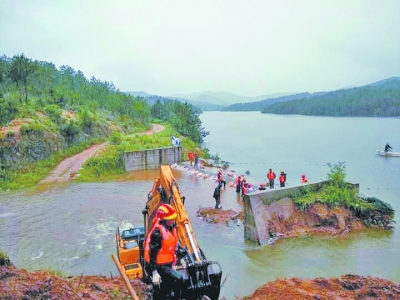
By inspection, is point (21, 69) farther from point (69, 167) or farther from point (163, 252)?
point (163, 252)

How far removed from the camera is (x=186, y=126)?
51062 millimetres

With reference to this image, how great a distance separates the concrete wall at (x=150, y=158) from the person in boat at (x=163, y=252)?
24.2 metres

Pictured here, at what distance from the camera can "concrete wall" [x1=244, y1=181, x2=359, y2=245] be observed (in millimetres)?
13492

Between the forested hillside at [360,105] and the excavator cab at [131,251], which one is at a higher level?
the forested hillside at [360,105]

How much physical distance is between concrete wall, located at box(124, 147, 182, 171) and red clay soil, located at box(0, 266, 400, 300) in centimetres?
2019

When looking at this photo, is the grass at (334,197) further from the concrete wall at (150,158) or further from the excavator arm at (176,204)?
the concrete wall at (150,158)

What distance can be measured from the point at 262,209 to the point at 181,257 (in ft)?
27.3

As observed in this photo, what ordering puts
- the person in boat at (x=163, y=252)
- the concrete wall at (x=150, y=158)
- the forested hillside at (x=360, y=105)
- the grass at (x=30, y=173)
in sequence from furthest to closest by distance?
the forested hillside at (x=360, y=105) < the concrete wall at (x=150, y=158) < the grass at (x=30, y=173) < the person in boat at (x=163, y=252)

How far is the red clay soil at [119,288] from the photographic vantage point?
6.89 metres

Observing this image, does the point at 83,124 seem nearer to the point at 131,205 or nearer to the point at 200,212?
the point at 131,205

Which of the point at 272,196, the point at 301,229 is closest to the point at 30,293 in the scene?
the point at 272,196

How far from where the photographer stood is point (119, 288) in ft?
26.9

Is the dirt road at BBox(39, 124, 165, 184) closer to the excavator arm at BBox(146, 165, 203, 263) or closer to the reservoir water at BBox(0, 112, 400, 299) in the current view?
the reservoir water at BBox(0, 112, 400, 299)

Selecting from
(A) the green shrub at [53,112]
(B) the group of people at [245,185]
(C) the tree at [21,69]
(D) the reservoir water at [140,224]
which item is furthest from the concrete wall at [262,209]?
(C) the tree at [21,69]
